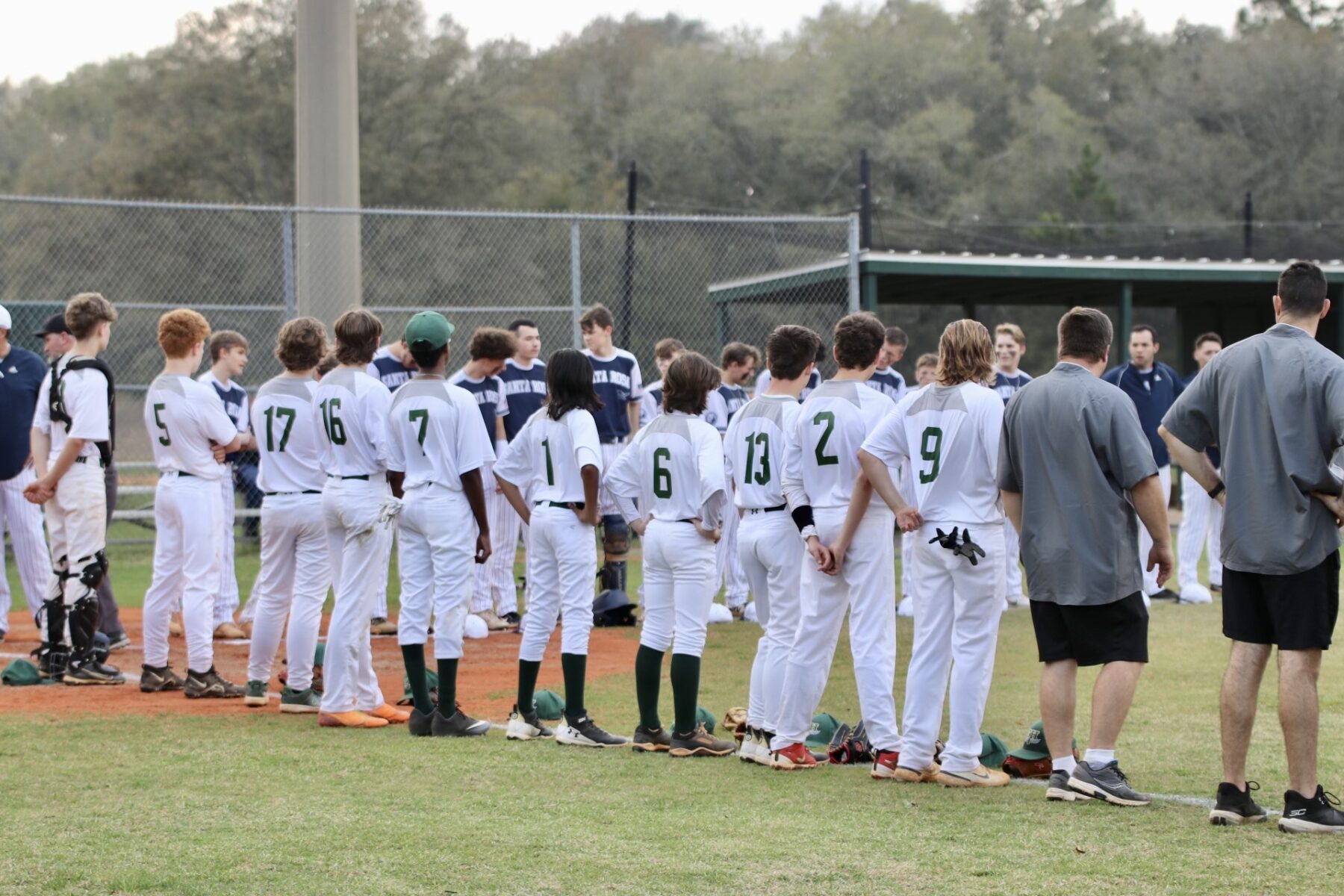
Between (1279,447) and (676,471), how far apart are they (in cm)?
262

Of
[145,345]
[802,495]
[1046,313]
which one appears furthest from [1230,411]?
[1046,313]

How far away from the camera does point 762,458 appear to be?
663 centimetres

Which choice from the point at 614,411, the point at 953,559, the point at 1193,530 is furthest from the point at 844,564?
the point at 1193,530

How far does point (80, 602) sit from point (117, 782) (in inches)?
112

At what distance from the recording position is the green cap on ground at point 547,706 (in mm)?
7598

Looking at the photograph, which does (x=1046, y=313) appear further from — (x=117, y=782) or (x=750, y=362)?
(x=117, y=782)

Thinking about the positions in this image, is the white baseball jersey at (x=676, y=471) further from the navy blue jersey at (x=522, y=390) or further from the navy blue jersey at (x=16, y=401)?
the navy blue jersey at (x=16, y=401)

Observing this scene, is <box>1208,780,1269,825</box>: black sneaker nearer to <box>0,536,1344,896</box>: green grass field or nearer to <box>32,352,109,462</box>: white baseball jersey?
<box>0,536,1344,896</box>: green grass field

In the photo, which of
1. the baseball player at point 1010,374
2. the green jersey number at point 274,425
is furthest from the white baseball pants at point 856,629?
the baseball player at point 1010,374

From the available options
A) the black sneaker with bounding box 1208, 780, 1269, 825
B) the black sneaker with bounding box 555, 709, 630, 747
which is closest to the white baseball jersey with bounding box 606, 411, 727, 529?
the black sneaker with bounding box 555, 709, 630, 747

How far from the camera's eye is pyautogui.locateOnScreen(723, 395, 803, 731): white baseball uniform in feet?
21.7

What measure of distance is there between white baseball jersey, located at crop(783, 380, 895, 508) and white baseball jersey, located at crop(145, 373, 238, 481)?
3.49 metres

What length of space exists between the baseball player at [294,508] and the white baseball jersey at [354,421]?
0.34 metres

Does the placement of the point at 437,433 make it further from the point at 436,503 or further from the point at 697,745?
the point at 697,745
